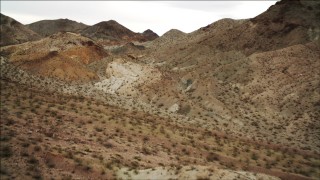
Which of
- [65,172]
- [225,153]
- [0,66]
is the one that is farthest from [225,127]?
[0,66]

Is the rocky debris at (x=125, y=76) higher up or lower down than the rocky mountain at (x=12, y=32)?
lower down

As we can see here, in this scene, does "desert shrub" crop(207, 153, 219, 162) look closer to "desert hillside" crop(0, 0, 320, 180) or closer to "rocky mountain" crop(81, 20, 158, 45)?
"desert hillside" crop(0, 0, 320, 180)

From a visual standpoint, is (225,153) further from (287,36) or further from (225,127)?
(287,36)

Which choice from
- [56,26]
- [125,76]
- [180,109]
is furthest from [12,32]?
[180,109]

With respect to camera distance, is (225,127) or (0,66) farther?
(0,66)

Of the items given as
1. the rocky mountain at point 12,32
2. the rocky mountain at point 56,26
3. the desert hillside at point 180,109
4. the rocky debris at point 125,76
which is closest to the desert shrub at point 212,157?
the desert hillside at point 180,109

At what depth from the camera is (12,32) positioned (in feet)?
296

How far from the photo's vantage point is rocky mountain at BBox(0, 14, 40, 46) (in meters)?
87.6

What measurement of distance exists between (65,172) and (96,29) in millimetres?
106665

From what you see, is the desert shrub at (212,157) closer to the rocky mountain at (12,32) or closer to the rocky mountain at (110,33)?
the rocky mountain at (12,32)

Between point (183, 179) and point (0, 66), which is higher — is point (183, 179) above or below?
below

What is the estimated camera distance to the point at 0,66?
1326 inches

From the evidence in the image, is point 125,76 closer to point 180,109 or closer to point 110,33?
point 180,109

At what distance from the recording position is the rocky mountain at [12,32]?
87.6 meters
